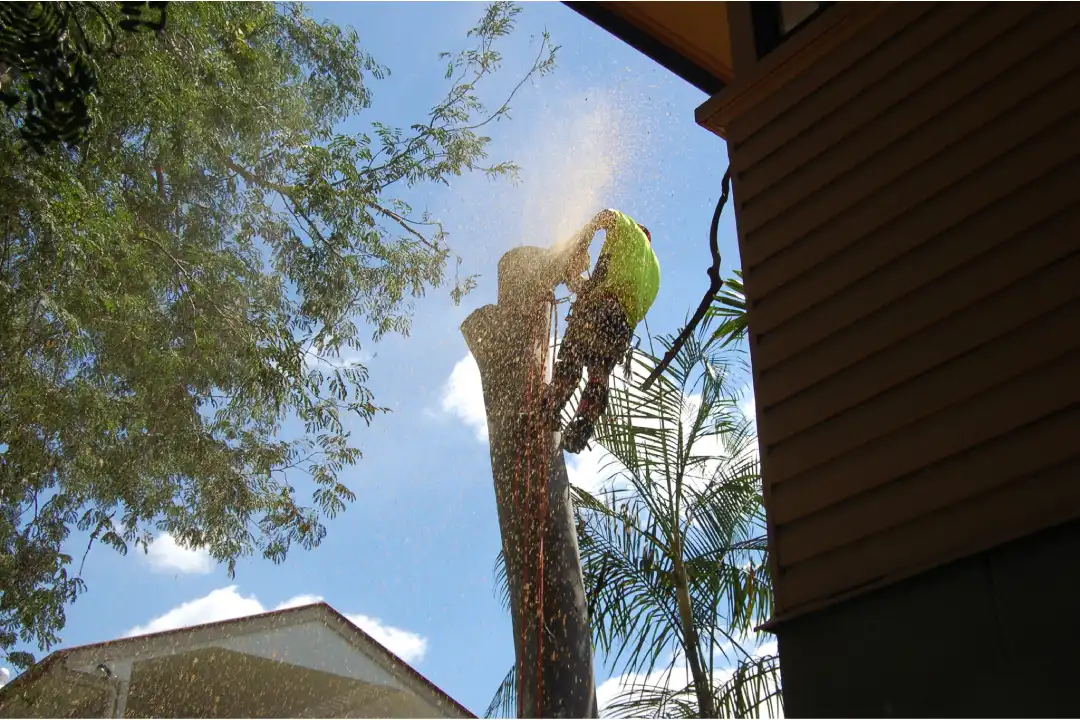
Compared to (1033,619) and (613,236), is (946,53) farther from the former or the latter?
(613,236)

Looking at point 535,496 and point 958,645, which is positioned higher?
point 535,496

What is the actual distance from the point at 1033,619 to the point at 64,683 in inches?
336

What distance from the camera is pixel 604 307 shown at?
281 inches

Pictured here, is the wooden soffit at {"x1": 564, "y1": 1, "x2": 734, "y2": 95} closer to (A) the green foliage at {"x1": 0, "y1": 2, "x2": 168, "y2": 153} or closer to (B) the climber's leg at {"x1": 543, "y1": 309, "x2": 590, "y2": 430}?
(B) the climber's leg at {"x1": 543, "y1": 309, "x2": 590, "y2": 430}

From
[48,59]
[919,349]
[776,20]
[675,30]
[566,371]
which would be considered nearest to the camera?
[919,349]

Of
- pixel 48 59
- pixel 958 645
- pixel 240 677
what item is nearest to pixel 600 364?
pixel 48 59

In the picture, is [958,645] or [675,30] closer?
[958,645]

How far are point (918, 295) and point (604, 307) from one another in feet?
12.0

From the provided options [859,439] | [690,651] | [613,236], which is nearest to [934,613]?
[859,439]

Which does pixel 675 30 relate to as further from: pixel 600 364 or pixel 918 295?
pixel 600 364

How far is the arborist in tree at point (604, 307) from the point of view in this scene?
7141 millimetres

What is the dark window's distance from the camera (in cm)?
465

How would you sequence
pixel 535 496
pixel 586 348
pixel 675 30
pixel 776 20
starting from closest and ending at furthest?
pixel 776 20, pixel 675 30, pixel 535 496, pixel 586 348

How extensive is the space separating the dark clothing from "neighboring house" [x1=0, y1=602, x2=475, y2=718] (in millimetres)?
4041
